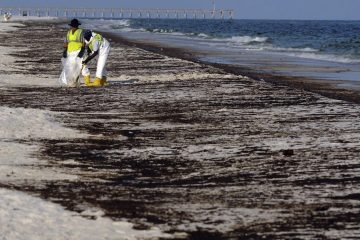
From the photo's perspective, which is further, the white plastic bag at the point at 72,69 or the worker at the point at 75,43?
the white plastic bag at the point at 72,69

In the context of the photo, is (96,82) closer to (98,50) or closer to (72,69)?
(72,69)

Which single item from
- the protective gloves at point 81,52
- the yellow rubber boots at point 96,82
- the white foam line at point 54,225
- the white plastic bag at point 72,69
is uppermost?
the white foam line at point 54,225

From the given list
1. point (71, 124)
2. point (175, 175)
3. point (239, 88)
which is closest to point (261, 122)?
point (71, 124)

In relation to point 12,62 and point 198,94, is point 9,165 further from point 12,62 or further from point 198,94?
point 12,62

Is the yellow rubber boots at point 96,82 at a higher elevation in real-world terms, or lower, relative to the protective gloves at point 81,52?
lower

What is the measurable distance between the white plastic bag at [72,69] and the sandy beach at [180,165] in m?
1.75

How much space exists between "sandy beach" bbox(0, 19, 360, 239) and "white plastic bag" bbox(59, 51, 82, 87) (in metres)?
1.75

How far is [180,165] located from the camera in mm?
9477

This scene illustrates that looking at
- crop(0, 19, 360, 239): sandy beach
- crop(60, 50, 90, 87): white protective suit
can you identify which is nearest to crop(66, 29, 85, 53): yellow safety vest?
crop(60, 50, 90, 87): white protective suit

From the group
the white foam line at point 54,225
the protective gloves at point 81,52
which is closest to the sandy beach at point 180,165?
the white foam line at point 54,225

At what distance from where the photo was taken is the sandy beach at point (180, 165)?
22.3 ft

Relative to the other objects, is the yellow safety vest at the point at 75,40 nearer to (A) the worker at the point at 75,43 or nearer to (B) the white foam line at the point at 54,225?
(A) the worker at the point at 75,43

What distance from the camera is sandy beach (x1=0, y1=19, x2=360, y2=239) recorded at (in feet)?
22.3

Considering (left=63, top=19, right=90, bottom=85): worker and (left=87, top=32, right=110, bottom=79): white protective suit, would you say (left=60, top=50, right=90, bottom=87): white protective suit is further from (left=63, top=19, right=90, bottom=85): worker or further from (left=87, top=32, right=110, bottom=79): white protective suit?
(left=87, top=32, right=110, bottom=79): white protective suit
